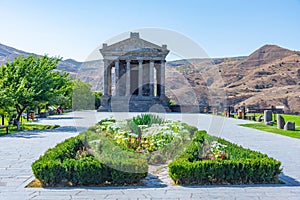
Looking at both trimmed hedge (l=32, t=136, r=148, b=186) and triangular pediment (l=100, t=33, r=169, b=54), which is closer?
trimmed hedge (l=32, t=136, r=148, b=186)

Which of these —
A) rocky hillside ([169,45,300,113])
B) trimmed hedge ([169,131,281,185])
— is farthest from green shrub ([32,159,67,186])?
rocky hillside ([169,45,300,113])

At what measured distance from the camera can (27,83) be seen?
20.8m

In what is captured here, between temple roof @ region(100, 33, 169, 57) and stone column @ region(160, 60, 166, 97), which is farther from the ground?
temple roof @ region(100, 33, 169, 57)

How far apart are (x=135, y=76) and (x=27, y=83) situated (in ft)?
124

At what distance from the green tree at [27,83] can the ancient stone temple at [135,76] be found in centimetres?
2572

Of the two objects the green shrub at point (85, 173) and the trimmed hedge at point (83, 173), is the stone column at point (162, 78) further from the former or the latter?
the green shrub at point (85, 173)

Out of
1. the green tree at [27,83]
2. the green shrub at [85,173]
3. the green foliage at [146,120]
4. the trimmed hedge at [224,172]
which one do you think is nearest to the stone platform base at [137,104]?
the green tree at [27,83]

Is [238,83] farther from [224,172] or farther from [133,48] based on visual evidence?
[224,172]

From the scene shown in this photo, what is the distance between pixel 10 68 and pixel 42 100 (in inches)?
111

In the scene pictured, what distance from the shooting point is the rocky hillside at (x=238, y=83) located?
85.9 m

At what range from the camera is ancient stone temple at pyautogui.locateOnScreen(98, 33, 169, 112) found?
164ft

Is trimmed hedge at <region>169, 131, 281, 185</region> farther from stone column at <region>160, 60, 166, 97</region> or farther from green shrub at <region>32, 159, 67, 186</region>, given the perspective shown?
stone column at <region>160, 60, 166, 97</region>

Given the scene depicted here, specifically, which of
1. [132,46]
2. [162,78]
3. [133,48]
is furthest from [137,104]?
[132,46]

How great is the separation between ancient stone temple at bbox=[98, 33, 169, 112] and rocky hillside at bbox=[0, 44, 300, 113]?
16000 millimetres
